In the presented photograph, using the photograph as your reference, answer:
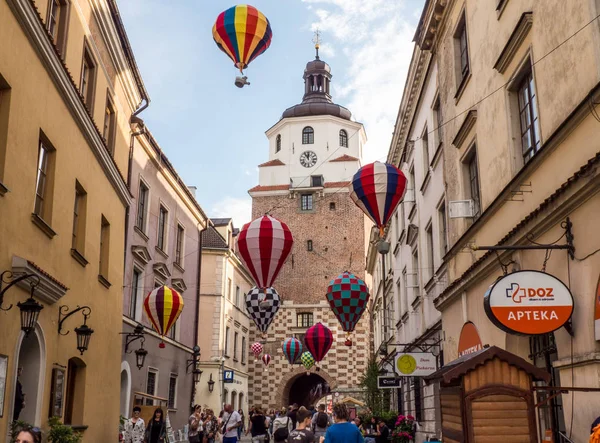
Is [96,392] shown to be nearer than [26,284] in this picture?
No

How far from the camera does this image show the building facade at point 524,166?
7531mm

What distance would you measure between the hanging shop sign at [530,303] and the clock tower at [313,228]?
39.4 metres

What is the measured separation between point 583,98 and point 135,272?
17.7 meters

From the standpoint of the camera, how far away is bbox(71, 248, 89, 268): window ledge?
13.3m

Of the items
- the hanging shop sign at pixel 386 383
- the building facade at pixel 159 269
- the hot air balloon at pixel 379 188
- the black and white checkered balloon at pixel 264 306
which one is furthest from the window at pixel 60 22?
the black and white checkered balloon at pixel 264 306

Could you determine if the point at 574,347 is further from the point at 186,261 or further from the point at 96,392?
the point at 186,261

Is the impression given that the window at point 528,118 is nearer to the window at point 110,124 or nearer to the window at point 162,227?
the window at point 110,124

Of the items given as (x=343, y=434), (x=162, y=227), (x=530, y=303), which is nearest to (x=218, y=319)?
(x=162, y=227)

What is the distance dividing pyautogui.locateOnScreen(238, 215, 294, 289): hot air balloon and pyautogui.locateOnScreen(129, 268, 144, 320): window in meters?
6.56

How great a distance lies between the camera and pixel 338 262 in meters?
49.9

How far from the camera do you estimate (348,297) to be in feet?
79.8

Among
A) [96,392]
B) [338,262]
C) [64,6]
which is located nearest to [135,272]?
[96,392]

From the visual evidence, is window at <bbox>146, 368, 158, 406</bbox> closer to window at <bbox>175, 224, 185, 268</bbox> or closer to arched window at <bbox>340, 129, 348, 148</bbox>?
window at <bbox>175, 224, 185, 268</bbox>

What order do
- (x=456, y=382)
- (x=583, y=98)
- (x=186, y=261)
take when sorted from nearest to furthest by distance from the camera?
(x=456, y=382), (x=583, y=98), (x=186, y=261)
